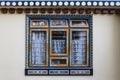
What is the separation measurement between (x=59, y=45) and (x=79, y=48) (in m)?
0.60

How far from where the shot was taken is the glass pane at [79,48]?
12383 mm

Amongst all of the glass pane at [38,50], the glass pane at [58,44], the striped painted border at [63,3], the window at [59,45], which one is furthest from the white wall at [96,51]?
the glass pane at [58,44]

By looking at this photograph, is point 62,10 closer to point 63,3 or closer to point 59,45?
point 63,3

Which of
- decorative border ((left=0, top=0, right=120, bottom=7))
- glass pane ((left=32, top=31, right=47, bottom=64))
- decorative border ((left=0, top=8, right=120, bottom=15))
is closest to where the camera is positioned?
decorative border ((left=0, top=0, right=120, bottom=7))

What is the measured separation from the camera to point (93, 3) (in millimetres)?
11812

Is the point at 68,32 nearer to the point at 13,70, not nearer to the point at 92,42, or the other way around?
the point at 92,42

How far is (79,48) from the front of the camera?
40.7 feet

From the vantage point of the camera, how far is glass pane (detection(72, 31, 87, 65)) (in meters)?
12.4

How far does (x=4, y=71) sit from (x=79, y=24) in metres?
2.60

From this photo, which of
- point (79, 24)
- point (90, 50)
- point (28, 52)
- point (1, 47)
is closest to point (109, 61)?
point (90, 50)

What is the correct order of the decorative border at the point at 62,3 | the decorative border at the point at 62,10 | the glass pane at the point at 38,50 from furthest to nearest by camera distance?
the glass pane at the point at 38,50 → the decorative border at the point at 62,10 → the decorative border at the point at 62,3

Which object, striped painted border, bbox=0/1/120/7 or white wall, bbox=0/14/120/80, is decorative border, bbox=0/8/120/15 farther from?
striped painted border, bbox=0/1/120/7

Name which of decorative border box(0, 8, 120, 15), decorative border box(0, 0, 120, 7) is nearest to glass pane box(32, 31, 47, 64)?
decorative border box(0, 8, 120, 15)

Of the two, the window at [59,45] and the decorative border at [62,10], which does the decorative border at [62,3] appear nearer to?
the decorative border at [62,10]
